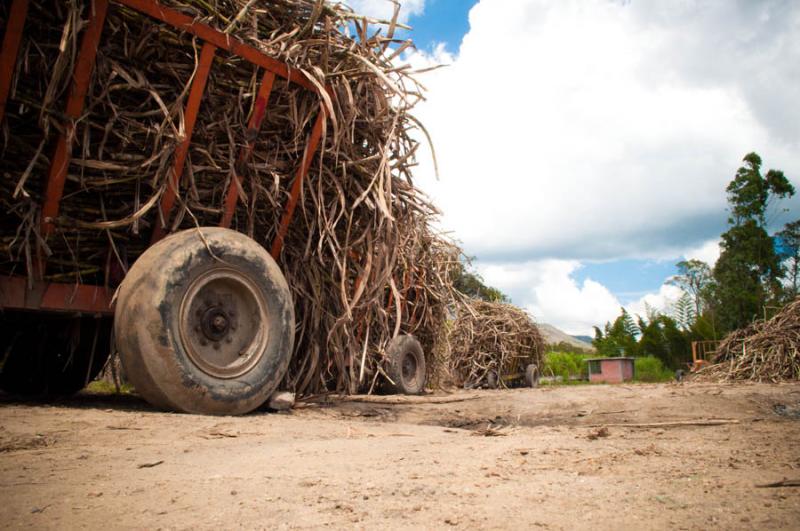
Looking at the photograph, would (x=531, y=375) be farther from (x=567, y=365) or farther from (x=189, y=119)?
(x=189, y=119)

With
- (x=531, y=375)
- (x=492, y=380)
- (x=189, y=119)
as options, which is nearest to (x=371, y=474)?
(x=189, y=119)

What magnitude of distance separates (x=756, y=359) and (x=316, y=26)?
8.69 m

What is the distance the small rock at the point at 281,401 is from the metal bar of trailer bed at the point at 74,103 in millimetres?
1851

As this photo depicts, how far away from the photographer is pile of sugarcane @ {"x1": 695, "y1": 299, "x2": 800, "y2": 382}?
876 cm

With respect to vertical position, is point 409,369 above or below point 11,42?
below

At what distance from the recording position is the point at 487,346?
13672 millimetres

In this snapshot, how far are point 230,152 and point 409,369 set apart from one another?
5302mm

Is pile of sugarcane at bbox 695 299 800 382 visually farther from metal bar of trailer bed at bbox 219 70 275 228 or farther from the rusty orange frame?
metal bar of trailer bed at bbox 219 70 275 228

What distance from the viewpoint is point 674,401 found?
208 inches

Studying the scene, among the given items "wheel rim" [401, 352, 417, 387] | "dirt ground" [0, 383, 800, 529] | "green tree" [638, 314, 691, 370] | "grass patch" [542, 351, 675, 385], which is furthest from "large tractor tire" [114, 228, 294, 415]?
"green tree" [638, 314, 691, 370]

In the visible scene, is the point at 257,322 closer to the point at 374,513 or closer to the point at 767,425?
the point at 374,513

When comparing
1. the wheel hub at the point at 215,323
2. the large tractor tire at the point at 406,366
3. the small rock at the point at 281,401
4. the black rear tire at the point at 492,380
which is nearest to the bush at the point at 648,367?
the black rear tire at the point at 492,380

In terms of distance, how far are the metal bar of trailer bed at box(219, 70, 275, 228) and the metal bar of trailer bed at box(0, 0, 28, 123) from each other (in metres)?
1.38

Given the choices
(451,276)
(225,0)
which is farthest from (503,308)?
(225,0)
